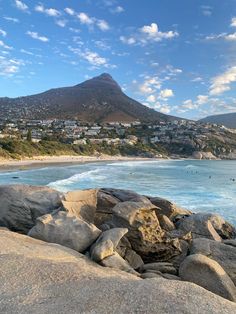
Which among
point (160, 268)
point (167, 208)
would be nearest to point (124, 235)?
point (160, 268)

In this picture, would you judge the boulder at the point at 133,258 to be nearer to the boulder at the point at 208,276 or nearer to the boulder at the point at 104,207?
the boulder at the point at 208,276

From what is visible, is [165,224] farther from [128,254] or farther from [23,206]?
[23,206]

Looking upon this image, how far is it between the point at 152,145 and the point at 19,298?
149707 mm

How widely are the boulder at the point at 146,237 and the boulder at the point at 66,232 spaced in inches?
41.0

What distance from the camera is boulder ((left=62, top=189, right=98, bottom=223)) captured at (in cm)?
974

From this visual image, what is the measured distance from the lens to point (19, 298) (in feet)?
16.5

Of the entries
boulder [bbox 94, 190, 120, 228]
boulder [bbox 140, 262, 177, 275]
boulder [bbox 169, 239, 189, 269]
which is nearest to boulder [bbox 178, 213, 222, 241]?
boulder [bbox 169, 239, 189, 269]

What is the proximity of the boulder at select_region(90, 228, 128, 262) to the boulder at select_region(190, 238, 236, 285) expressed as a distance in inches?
72.8

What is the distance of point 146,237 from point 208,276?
2.26 metres

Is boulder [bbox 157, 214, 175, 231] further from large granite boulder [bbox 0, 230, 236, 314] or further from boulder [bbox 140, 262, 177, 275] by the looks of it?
large granite boulder [bbox 0, 230, 236, 314]

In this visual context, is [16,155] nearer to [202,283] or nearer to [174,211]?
[174,211]

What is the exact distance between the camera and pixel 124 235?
8852 mm

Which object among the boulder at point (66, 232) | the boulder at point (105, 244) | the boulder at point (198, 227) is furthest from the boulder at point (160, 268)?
the boulder at point (198, 227)

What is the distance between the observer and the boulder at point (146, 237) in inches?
349
